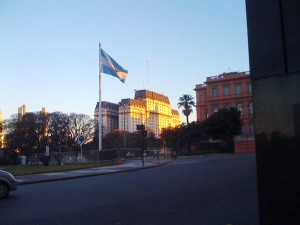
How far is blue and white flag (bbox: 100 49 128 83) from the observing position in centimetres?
4044

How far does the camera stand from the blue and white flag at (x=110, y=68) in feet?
133

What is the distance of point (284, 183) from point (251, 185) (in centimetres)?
901

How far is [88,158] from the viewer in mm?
44781

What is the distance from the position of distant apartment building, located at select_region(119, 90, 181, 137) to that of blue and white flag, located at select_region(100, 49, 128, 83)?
312 ft

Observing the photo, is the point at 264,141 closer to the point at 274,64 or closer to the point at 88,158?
the point at 274,64

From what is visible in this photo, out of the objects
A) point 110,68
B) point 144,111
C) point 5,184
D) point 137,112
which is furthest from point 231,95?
point 5,184

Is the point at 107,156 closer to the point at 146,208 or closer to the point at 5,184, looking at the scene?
the point at 5,184

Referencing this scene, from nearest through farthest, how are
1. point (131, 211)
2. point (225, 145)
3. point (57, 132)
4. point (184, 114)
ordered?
point (131, 211)
point (225, 145)
point (57, 132)
point (184, 114)

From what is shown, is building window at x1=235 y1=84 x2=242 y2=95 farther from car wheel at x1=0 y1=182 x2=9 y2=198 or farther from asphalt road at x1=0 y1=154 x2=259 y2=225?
car wheel at x1=0 y1=182 x2=9 y2=198

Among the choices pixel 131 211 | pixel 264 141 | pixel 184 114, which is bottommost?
pixel 131 211

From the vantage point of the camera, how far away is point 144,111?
14750 centimetres

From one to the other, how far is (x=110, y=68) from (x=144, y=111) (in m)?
107

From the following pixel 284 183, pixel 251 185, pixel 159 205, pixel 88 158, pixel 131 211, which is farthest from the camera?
pixel 88 158

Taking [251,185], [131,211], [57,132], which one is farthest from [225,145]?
[131,211]
